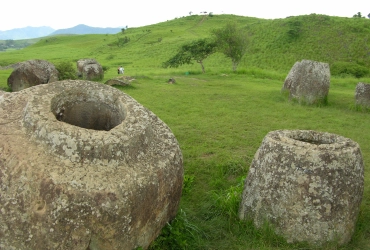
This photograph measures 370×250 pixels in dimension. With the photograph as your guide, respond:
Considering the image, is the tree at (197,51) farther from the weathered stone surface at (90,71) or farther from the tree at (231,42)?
the weathered stone surface at (90,71)

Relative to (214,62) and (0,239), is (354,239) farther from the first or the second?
(214,62)

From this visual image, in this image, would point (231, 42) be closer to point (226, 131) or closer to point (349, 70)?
point (349, 70)

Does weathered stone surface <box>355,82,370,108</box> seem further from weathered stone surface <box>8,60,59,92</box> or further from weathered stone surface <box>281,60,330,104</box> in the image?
weathered stone surface <box>8,60,59,92</box>

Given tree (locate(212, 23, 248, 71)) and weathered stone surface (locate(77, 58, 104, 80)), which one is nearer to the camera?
weathered stone surface (locate(77, 58, 104, 80))

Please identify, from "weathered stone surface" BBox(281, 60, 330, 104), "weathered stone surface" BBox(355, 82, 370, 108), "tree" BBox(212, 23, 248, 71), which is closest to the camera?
"weathered stone surface" BBox(355, 82, 370, 108)

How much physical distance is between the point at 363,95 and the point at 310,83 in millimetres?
2066

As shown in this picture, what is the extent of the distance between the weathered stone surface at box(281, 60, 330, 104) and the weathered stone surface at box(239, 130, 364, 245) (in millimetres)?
9990

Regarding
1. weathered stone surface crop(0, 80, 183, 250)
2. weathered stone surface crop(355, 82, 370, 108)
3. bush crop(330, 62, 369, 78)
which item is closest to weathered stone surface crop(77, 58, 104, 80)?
A: weathered stone surface crop(355, 82, 370, 108)

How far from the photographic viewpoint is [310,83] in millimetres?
14852

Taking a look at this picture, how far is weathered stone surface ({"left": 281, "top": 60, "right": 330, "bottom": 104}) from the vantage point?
1472 cm

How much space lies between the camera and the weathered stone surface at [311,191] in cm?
488

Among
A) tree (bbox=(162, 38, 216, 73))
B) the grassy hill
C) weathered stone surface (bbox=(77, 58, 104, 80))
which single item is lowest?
the grassy hill

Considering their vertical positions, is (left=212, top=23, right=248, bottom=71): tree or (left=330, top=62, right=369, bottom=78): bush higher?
(left=212, top=23, right=248, bottom=71): tree

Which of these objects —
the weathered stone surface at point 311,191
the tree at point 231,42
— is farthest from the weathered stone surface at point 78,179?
the tree at point 231,42
